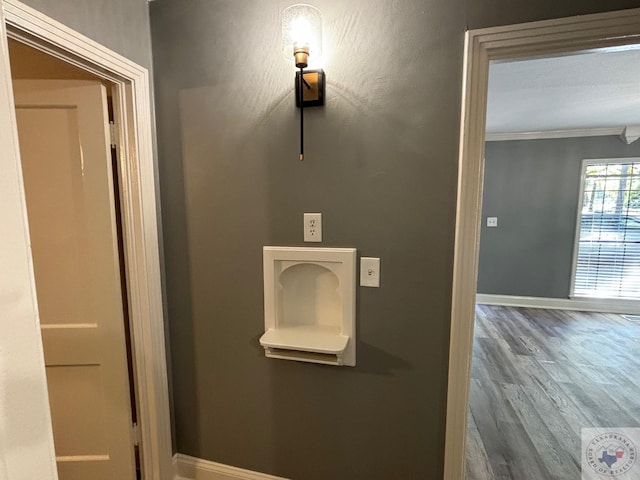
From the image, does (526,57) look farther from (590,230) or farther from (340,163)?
(590,230)

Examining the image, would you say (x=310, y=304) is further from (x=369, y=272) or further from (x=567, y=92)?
(x=567, y=92)

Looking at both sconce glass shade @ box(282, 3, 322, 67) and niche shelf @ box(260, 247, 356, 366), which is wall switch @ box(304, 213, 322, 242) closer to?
niche shelf @ box(260, 247, 356, 366)

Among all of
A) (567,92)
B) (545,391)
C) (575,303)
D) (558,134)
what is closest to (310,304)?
(545,391)

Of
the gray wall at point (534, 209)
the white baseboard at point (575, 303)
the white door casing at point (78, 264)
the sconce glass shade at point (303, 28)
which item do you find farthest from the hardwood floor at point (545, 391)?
the sconce glass shade at point (303, 28)

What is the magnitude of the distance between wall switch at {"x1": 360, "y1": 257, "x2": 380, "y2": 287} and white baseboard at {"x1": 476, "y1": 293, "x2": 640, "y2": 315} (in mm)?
4158

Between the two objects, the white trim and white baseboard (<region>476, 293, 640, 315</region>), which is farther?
white baseboard (<region>476, 293, 640, 315</region>)

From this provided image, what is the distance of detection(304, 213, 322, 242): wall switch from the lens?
141 cm

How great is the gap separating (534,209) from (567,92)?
215 centimetres

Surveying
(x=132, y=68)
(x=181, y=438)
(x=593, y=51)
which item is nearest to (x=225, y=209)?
(x=132, y=68)

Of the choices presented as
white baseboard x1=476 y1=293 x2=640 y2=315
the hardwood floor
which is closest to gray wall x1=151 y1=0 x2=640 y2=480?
the hardwood floor

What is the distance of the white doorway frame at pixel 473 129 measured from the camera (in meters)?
1.10

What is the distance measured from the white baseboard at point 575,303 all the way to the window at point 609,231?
0.09 metres

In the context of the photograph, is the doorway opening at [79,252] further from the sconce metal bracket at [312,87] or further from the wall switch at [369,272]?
the wall switch at [369,272]

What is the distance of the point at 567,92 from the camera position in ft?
8.80
